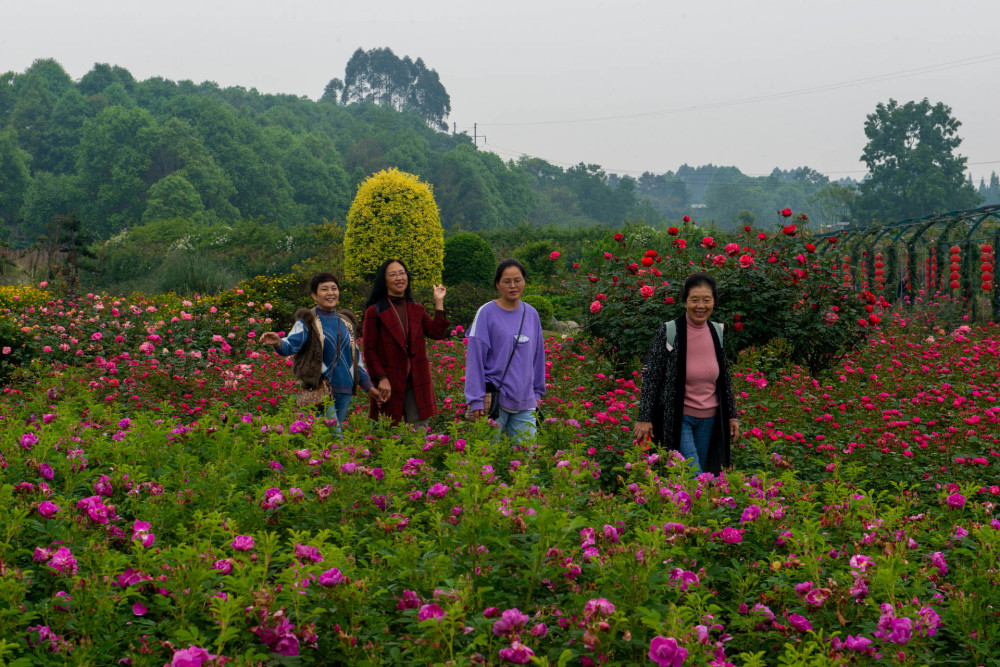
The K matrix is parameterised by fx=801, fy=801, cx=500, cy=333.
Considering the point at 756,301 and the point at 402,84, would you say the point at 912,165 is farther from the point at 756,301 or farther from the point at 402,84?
the point at 402,84

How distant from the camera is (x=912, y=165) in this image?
46438mm

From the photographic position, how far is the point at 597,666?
1.75m

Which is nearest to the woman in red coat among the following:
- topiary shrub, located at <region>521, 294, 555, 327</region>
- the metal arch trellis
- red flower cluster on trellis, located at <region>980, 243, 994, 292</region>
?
the metal arch trellis

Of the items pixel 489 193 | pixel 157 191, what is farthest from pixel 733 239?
pixel 489 193

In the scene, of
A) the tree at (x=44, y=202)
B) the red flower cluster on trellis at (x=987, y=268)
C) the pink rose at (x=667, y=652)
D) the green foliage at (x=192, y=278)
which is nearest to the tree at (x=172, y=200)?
→ the tree at (x=44, y=202)

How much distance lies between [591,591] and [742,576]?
52 centimetres

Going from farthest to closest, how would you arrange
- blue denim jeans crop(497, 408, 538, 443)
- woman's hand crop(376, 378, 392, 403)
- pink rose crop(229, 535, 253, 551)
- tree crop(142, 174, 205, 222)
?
1. tree crop(142, 174, 205, 222)
2. woman's hand crop(376, 378, 392, 403)
3. blue denim jeans crop(497, 408, 538, 443)
4. pink rose crop(229, 535, 253, 551)

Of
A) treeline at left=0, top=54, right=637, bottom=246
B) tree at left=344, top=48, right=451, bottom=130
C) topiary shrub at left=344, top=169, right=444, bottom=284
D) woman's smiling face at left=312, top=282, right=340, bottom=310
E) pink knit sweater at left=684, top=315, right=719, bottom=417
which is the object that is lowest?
pink knit sweater at left=684, top=315, right=719, bottom=417

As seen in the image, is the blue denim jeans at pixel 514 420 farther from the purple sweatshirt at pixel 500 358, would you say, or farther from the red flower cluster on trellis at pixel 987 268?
Answer: the red flower cluster on trellis at pixel 987 268

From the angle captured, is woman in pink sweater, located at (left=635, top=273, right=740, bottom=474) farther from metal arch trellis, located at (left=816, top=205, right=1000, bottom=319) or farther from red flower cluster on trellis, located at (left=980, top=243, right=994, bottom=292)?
red flower cluster on trellis, located at (left=980, top=243, right=994, bottom=292)

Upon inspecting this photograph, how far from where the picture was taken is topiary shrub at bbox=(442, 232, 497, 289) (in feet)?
64.0

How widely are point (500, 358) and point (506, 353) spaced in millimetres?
41

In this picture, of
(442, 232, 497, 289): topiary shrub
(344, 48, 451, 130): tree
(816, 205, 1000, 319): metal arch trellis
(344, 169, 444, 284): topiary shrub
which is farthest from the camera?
(344, 48, 451, 130): tree

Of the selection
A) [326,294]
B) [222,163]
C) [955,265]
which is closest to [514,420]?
[326,294]
